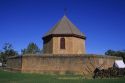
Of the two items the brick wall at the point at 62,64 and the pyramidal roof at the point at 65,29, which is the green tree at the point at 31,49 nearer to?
the pyramidal roof at the point at 65,29

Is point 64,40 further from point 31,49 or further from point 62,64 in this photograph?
point 31,49

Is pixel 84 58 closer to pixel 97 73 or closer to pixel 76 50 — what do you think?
pixel 97 73

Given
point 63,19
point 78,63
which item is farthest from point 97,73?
point 63,19

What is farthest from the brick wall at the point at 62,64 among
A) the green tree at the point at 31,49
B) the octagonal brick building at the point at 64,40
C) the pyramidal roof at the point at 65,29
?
the green tree at the point at 31,49

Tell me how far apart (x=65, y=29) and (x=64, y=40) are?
7.39ft

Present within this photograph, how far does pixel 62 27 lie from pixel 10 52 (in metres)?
42.9

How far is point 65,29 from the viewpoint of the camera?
1619 inches

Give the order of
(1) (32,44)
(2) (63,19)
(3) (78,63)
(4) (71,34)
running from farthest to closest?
(1) (32,44) → (2) (63,19) → (4) (71,34) → (3) (78,63)

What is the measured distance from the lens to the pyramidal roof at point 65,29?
4028cm

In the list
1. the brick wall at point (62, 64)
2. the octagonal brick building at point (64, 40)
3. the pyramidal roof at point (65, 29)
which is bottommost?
the brick wall at point (62, 64)

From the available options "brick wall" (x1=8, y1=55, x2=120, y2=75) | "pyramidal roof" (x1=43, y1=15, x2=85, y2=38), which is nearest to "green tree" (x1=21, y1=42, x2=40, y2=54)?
"pyramidal roof" (x1=43, y1=15, x2=85, y2=38)

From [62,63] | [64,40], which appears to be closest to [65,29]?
[64,40]

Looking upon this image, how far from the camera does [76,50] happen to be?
40.8 m

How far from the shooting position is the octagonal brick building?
3978cm
